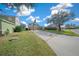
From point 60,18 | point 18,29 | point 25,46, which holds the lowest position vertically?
point 25,46

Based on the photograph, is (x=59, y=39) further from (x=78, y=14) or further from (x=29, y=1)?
(x=29, y=1)

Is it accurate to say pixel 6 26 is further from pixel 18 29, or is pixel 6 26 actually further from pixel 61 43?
pixel 61 43

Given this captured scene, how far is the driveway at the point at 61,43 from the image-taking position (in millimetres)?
1907

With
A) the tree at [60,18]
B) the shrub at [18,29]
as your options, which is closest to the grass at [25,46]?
the shrub at [18,29]

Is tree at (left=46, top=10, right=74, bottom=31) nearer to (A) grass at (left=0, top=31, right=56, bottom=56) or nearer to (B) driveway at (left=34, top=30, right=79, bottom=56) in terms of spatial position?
(B) driveway at (left=34, top=30, right=79, bottom=56)

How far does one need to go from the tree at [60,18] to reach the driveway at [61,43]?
11 centimetres

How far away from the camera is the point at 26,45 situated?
1946 mm

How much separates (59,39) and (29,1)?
504mm

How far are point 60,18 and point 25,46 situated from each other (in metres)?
0.47

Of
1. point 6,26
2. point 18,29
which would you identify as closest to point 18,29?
point 18,29

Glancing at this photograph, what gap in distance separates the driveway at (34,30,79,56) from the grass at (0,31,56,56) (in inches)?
1.9

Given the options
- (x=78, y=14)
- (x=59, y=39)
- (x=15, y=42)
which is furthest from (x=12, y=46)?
(x=78, y=14)

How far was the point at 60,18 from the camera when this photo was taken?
78.8 inches

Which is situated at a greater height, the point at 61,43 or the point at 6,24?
the point at 6,24
